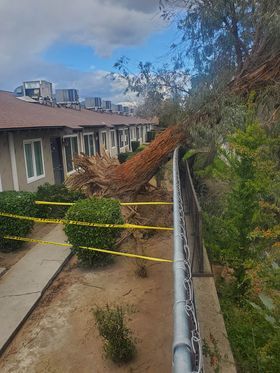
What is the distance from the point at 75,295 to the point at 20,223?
2753mm

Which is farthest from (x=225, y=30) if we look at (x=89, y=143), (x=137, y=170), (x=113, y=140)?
(x=113, y=140)

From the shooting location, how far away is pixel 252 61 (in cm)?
909

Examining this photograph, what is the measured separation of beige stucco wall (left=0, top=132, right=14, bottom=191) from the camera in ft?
34.7

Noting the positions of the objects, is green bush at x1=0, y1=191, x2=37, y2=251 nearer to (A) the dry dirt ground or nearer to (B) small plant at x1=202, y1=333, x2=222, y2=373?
(A) the dry dirt ground

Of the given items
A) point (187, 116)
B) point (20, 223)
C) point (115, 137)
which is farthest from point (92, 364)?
point (115, 137)

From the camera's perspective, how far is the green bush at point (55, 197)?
1021cm

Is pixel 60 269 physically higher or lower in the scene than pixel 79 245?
lower

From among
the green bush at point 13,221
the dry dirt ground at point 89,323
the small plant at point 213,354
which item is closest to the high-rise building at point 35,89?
the green bush at point 13,221

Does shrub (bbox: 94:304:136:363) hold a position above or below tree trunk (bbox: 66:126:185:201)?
below

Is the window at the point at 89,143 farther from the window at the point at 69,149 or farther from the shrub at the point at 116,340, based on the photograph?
the shrub at the point at 116,340

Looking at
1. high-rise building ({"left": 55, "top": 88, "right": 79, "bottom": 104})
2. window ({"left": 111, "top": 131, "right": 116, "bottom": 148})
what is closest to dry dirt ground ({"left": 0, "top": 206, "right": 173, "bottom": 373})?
window ({"left": 111, "top": 131, "right": 116, "bottom": 148})

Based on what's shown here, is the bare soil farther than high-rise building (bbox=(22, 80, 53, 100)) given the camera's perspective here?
No

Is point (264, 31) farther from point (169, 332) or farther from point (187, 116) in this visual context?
point (169, 332)

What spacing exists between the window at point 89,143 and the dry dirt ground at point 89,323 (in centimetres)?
1503
